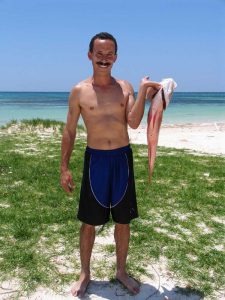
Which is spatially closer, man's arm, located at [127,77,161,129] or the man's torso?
man's arm, located at [127,77,161,129]

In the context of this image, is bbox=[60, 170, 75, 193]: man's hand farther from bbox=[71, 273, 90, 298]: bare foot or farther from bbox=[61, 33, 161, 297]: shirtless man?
bbox=[71, 273, 90, 298]: bare foot

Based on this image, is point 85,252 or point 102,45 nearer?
point 102,45

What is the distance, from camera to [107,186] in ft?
11.6

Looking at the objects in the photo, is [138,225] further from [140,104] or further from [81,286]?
[140,104]

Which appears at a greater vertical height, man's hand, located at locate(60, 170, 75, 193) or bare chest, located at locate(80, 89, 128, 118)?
bare chest, located at locate(80, 89, 128, 118)

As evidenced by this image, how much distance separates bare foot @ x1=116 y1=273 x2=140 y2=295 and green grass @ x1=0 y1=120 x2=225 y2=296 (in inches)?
7.2

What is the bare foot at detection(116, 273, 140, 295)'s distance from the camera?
12.2 feet

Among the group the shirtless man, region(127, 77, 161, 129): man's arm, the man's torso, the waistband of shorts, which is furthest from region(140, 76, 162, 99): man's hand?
the waistband of shorts

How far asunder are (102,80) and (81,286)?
191 centimetres

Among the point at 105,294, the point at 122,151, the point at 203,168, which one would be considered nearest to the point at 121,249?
the point at 105,294

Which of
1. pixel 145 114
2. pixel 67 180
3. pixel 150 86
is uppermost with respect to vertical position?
pixel 150 86

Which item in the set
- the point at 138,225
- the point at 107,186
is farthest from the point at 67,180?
the point at 138,225

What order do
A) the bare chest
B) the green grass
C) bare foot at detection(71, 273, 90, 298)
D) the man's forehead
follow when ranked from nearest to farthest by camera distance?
1. the man's forehead
2. the bare chest
3. bare foot at detection(71, 273, 90, 298)
4. the green grass

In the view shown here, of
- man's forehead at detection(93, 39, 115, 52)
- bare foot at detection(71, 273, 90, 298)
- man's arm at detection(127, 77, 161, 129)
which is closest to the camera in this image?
man's arm at detection(127, 77, 161, 129)
